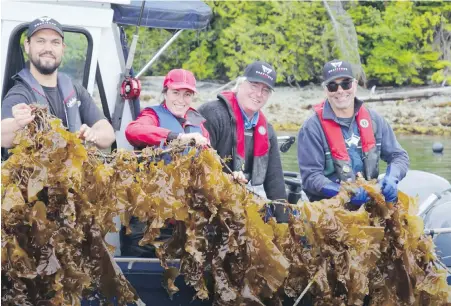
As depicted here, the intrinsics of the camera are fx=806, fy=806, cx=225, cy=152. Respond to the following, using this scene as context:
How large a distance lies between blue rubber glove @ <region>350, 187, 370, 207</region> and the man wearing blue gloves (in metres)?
0.70

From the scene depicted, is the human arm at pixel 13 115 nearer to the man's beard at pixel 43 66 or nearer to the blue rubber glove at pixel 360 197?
the man's beard at pixel 43 66

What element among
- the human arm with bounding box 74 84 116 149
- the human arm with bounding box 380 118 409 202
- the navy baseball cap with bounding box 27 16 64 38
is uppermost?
the navy baseball cap with bounding box 27 16 64 38

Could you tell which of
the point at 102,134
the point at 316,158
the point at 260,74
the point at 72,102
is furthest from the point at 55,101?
the point at 316,158

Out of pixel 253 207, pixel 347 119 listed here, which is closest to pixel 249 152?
pixel 347 119

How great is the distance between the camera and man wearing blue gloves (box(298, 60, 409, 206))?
19.6 ft

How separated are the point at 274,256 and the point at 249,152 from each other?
4.82 ft

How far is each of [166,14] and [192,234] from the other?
2.73 m

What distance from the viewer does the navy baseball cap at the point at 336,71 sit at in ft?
19.5

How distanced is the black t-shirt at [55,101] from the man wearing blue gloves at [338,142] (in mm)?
1581

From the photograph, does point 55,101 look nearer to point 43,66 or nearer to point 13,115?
point 43,66

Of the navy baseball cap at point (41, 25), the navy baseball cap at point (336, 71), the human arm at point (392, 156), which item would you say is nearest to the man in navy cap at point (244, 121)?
the navy baseball cap at point (336, 71)

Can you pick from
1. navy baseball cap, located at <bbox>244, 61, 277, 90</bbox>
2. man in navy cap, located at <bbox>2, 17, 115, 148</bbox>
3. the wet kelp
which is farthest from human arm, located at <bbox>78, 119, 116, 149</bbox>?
navy baseball cap, located at <bbox>244, 61, 277, 90</bbox>

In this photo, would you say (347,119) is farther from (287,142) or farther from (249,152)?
(287,142)

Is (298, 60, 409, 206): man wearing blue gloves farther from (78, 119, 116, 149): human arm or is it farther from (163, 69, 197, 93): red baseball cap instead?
(78, 119, 116, 149): human arm
